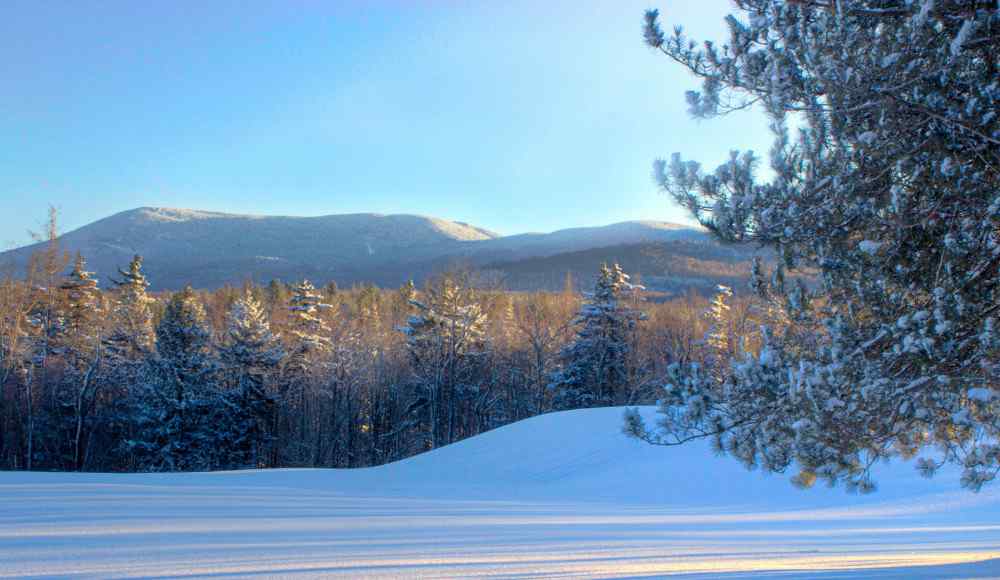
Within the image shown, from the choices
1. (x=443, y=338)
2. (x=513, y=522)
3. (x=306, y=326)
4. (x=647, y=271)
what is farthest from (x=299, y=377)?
(x=647, y=271)

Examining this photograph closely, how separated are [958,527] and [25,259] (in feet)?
113

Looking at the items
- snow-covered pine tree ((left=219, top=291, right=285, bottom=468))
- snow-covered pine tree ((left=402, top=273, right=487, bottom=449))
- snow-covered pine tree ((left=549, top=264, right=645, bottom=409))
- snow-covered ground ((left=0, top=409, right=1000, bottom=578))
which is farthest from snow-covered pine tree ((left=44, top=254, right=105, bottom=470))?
snow-covered pine tree ((left=549, top=264, right=645, bottom=409))

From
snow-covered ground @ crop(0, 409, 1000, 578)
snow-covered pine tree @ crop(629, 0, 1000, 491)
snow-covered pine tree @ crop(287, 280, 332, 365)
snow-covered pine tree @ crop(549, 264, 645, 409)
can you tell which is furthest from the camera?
snow-covered pine tree @ crop(287, 280, 332, 365)

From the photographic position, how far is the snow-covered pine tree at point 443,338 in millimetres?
33438

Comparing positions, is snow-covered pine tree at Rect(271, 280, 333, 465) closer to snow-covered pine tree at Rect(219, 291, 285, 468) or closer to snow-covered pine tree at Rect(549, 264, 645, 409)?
snow-covered pine tree at Rect(219, 291, 285, 468)

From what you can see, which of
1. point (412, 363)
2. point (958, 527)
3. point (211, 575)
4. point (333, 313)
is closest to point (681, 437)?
point (211, 575)

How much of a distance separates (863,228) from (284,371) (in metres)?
33.9

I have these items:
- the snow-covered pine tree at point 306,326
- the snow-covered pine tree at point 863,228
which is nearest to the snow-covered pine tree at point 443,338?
the snow-covered pine tree at point 306,326

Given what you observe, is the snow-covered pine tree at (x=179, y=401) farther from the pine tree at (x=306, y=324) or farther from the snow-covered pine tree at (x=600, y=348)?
Answer: the snow-covered pine tree at (x=600, y=348)

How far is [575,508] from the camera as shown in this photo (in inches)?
485

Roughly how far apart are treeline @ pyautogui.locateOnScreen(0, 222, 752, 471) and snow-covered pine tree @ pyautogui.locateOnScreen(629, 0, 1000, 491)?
2311 centimetres

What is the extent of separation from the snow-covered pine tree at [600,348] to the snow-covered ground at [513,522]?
14.5 m

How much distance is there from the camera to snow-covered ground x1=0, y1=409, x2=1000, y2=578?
19.3 ft

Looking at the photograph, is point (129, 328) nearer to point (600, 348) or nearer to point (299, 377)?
point (299, 377)
